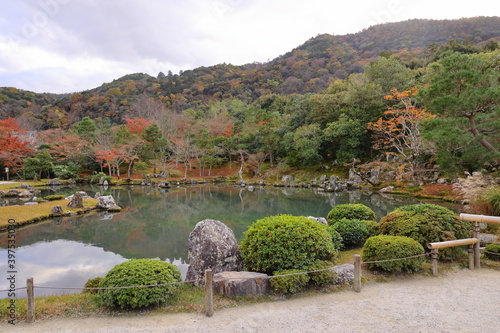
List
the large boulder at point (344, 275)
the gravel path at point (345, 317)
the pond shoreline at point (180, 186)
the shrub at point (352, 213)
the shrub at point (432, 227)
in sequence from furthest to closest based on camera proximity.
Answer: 1. the pond shoreline at point (180, 186)
2. the shrub at point (352, 213)
3. the shrub at point (432, 227)
4. the large boulder at point (344, 275)
5. the gravel path at point (345, 317)

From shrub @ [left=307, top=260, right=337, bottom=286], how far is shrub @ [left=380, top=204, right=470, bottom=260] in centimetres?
235

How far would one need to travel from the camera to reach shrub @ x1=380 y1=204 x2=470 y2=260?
6.05 m

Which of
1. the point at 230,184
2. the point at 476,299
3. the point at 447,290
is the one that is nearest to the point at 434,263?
the point at 447,290

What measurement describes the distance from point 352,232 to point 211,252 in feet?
13.7

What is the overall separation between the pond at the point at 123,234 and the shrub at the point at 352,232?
4.00 metres

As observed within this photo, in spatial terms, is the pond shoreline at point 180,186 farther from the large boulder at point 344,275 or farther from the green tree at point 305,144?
the large boulder at point 344,275

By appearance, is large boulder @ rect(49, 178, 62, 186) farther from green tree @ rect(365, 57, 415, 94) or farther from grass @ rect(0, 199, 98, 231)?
green tree @ rect(365, 57, 415, 94)

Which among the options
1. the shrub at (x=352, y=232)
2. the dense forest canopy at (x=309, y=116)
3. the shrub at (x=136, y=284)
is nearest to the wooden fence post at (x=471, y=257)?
the shrub at (x=352, y=232)

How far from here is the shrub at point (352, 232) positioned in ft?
24.7

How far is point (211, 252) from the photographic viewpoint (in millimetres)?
5273

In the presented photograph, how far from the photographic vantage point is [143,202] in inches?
765

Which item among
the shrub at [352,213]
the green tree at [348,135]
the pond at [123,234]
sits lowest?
the pond at [123,234]

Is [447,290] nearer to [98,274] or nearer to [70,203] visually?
[98,274]

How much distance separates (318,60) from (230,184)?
55.6 meters
